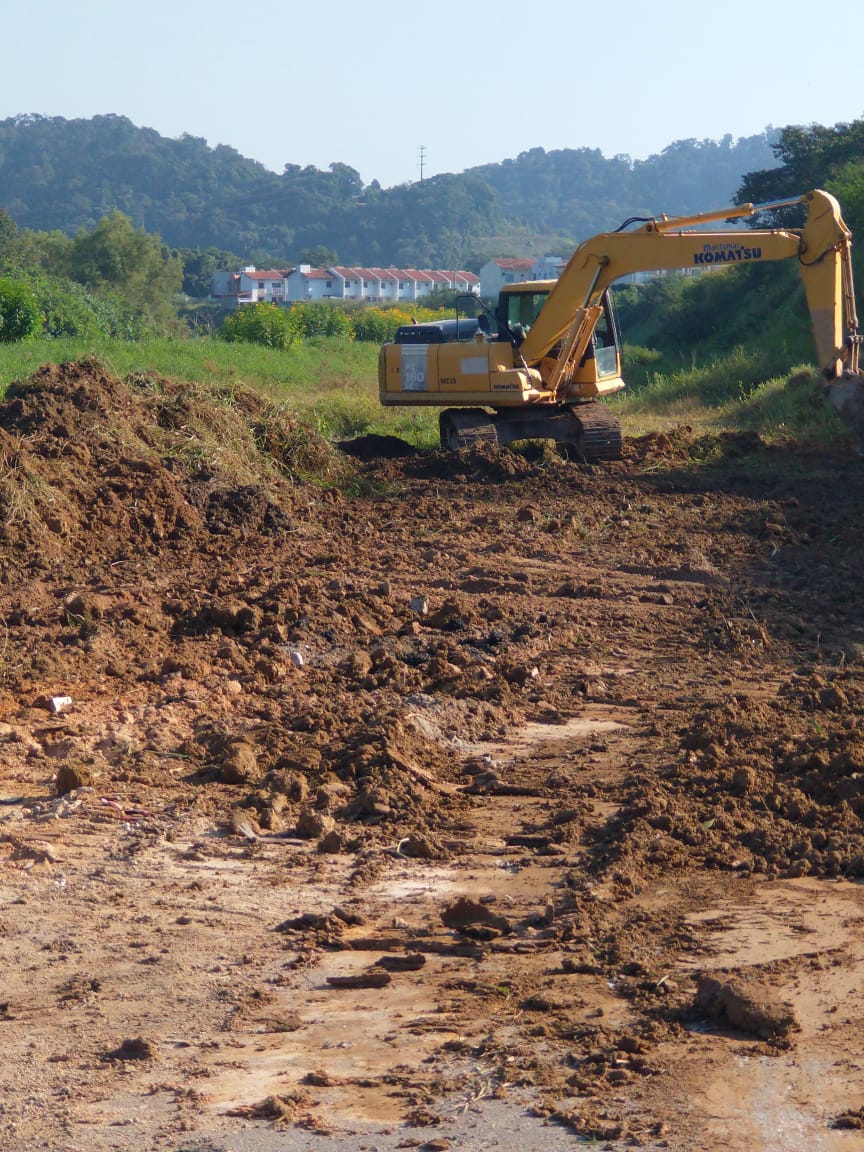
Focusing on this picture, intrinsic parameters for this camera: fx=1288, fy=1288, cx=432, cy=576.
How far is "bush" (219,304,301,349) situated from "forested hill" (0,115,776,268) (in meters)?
99.3

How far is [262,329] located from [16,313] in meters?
10.0

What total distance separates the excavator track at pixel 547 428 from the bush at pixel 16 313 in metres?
15.4

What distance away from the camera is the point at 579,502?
47.1 feet

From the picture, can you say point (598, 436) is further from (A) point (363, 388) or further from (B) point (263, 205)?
(B) point (263, 205)

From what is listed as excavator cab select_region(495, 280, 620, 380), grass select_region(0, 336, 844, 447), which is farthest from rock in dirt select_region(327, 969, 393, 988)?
excavator cab select_region(495, 280, 620, 380)

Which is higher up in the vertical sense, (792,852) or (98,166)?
(98,166)

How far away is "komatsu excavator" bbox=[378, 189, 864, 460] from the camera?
14.9 metres

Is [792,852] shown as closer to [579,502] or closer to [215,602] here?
[215,602]

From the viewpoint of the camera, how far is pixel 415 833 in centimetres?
598

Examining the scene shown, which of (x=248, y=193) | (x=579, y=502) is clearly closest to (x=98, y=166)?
(x=248, y=193)

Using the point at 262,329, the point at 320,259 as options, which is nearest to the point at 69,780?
the point at 262,329

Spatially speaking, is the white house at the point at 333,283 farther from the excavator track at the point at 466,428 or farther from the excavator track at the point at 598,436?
the excavator track at the point at 598,436

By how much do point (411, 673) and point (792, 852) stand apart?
307 centimetres

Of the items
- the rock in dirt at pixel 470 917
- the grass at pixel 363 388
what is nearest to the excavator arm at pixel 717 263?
the grass at pixel 363 388
